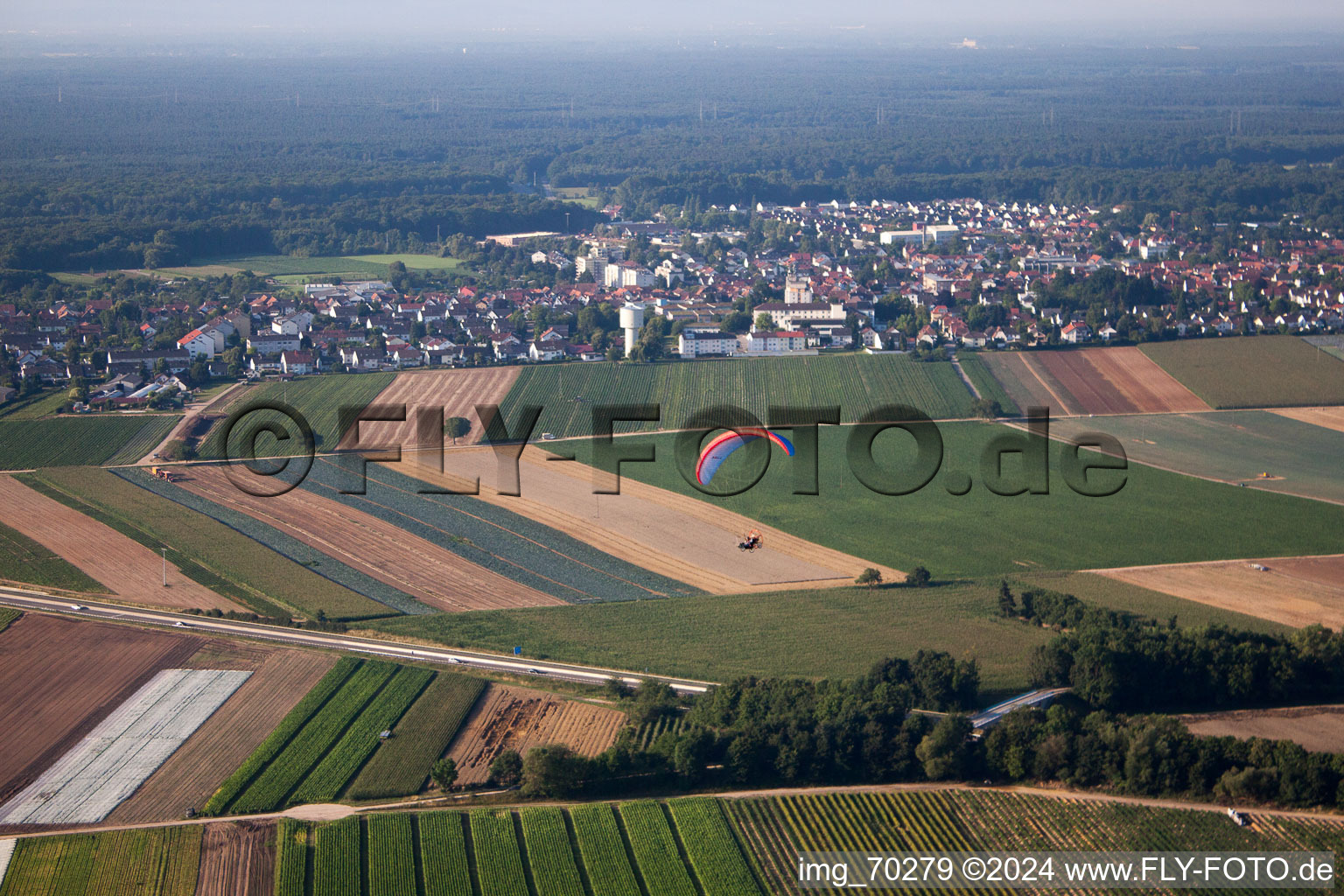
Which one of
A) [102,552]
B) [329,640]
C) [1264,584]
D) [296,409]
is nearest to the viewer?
[329,640]

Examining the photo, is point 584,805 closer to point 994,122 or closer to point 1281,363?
point 1281,363

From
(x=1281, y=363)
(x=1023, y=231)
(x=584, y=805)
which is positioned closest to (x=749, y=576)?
(x=584, y=805)

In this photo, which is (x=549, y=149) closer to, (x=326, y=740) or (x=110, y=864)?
(x=326, y=740)

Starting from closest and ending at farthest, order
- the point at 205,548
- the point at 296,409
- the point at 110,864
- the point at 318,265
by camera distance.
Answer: the point at 110,864, the point at 205,548, the point at 296,409, the point at 318,265

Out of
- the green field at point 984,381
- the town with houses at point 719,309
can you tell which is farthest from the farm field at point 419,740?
the green field at point 984,381

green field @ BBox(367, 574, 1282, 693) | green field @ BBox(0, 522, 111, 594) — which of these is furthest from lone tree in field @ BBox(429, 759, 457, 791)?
green field @ BBox(0, 522, 111, 594)

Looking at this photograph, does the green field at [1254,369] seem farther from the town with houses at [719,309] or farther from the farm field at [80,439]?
the farm field at [80,439]

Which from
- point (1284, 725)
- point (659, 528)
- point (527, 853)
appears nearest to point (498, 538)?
point (659, 528)
